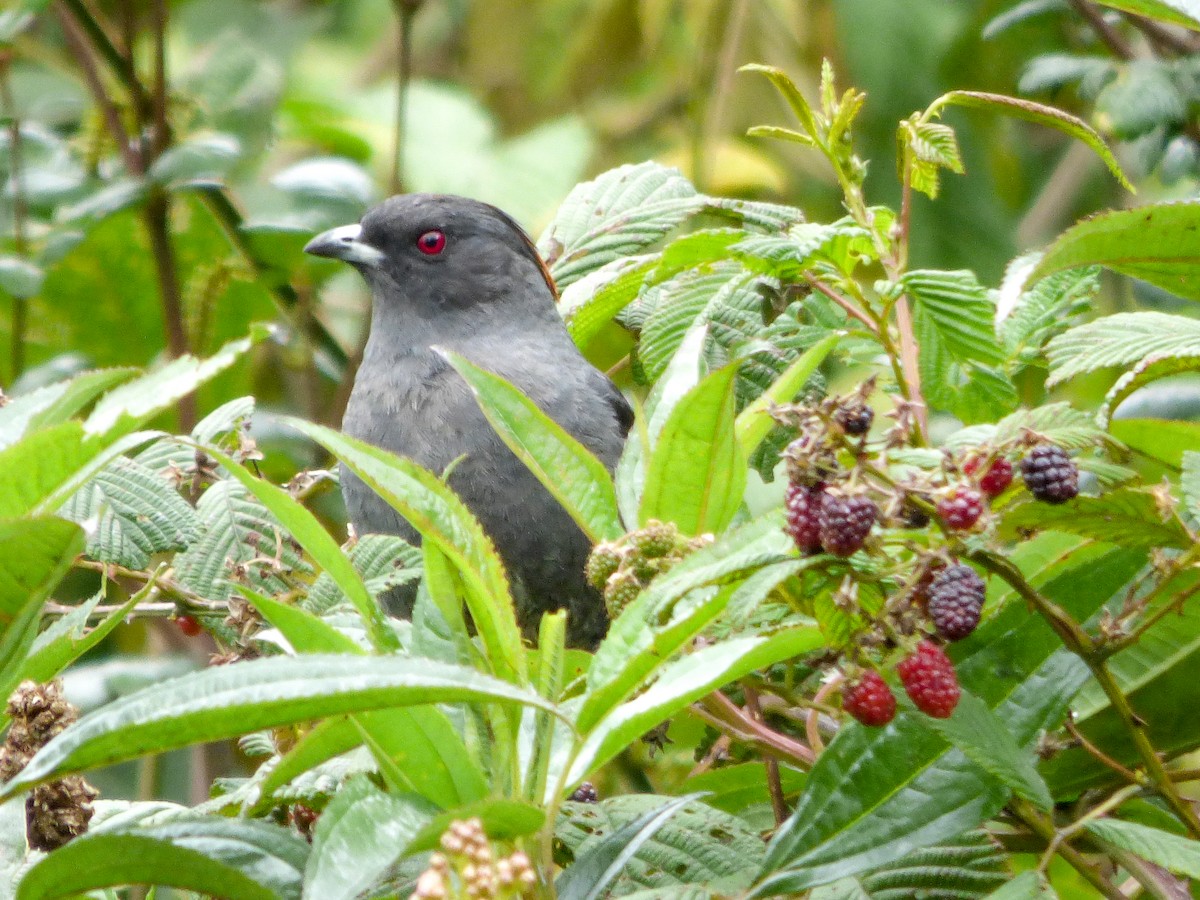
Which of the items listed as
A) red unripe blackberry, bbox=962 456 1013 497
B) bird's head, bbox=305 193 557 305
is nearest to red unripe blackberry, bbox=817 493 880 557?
red unripe blackberry, bbox=962 456 1013 497

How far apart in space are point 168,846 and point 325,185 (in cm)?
323

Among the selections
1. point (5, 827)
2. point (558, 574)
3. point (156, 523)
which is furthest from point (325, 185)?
point (5, 827)

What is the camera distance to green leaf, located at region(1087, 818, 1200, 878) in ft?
5.15

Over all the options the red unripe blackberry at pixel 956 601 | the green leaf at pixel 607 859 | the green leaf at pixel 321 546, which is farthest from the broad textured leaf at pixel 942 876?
the green leaf at pixel 321 546

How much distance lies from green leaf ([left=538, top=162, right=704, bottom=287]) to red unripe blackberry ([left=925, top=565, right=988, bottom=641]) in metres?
1.49

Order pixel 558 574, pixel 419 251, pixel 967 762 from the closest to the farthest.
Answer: pixel 967 762
pixel 558 574
pixel 419 251

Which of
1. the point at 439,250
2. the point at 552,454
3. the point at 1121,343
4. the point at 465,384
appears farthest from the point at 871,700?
the point at 439,250

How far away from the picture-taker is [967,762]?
1740 millimetres

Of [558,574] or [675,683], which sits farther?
[558,574]

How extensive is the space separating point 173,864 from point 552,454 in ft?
2.10

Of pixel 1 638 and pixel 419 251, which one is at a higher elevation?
pixel 1 638

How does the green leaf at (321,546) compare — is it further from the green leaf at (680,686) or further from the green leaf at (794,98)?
the green leaf at (794,98)

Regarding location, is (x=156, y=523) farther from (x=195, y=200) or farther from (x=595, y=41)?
(x=595, y=41)

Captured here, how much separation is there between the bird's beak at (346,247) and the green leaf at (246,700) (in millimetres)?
2950
